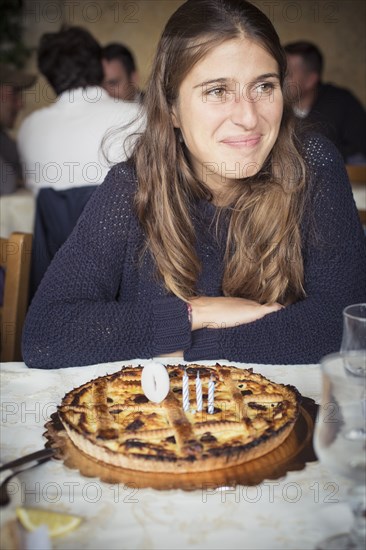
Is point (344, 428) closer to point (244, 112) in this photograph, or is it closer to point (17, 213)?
point (244, 112)

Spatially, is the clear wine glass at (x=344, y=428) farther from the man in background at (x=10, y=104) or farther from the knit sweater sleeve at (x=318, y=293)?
the man in background at (x=10, y=104)

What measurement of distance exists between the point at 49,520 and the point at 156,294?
1073mm

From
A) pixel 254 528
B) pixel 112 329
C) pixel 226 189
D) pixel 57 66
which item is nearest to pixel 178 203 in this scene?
pixel 226 189

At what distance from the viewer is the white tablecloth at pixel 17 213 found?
3.66 meters

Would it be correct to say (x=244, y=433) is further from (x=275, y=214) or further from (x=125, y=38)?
(x=125, y=38)

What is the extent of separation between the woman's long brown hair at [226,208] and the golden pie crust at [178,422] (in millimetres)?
572

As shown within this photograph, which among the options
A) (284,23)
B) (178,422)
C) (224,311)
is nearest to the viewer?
(178,422)

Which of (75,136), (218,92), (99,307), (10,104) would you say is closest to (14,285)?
(99,307)

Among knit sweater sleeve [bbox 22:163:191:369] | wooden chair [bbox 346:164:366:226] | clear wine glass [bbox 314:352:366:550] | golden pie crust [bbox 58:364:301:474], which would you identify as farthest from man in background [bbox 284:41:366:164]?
clear wine glass [bbox 314:352:366:550]

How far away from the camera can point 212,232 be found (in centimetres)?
203

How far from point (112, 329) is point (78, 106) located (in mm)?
2229

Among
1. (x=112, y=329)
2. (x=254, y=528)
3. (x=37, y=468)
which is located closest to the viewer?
(x=254, y=528)

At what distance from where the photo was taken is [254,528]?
0.95 m

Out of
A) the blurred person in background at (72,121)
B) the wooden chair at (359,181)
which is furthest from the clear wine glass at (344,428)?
the blurred person in background at (72,121)
